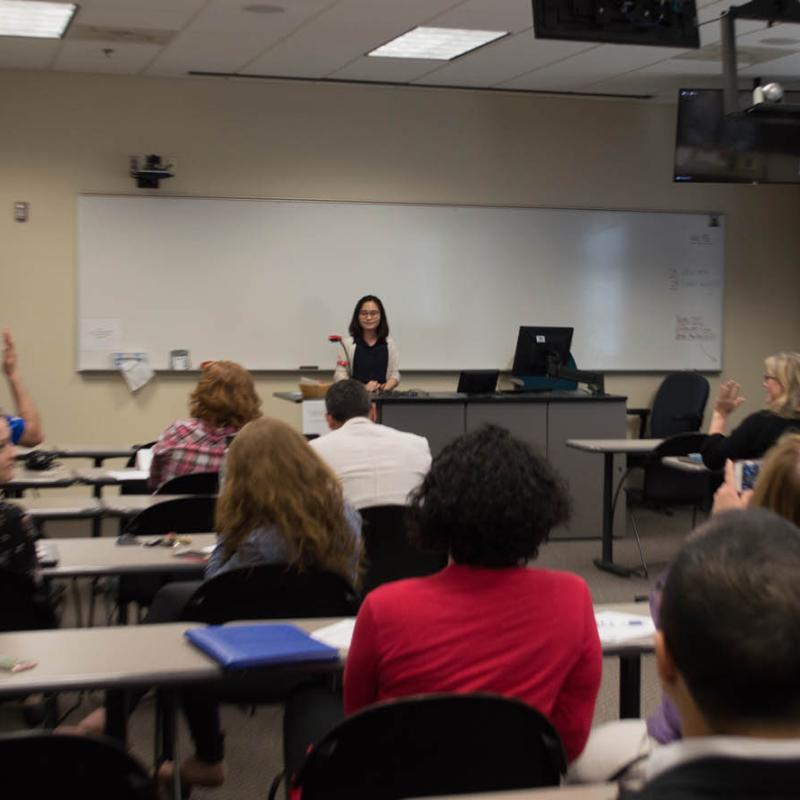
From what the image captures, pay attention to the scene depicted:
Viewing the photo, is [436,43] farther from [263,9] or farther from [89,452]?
[89,452]

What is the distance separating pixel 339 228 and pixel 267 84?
3.86ft

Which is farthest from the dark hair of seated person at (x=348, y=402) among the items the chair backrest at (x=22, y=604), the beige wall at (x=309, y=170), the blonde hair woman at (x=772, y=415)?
the beige wall at (x=309, y=170)

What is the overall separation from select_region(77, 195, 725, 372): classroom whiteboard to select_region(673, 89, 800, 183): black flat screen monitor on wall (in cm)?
147

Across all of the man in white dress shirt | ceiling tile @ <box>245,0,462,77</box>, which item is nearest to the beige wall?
ceiling tile @ <box>245,0,462,77</box>

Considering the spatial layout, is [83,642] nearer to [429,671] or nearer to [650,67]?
[429,671]

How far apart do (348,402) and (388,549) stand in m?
0.79

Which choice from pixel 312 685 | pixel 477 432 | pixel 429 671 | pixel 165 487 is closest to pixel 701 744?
pixel 429 671

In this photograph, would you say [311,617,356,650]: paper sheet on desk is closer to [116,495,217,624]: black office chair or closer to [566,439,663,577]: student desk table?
[116,495,217,624]: black office chair

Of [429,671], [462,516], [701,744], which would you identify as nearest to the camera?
[701,744]

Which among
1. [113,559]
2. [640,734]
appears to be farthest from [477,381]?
[640,734]

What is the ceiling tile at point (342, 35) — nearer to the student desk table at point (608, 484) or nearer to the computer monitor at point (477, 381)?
the computer monitor at point (477, 381)

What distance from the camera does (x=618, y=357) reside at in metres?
9.59

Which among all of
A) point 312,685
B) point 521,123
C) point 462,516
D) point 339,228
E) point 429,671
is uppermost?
point 521,123

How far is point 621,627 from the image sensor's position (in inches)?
112
